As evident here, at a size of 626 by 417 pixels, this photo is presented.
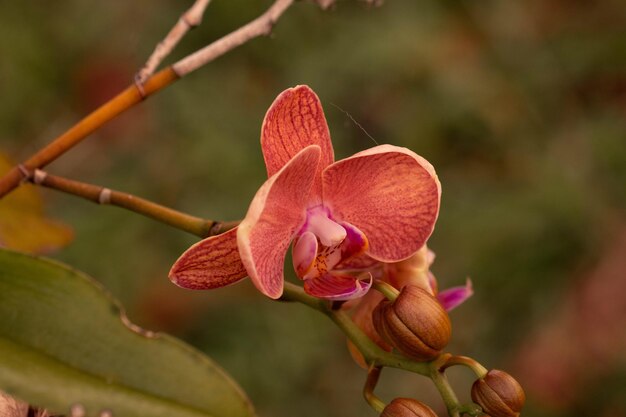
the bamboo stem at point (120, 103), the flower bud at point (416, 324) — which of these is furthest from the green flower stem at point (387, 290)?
the bamboo stem at point (120, 103)

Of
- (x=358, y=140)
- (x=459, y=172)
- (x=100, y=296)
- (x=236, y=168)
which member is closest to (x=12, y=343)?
(x=100, y=296)

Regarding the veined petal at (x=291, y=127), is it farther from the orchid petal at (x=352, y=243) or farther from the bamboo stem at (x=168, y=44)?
the bamboo stem at (x=168, y=44)

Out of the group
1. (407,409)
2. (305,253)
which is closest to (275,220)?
(305,253)

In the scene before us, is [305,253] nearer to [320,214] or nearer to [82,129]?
[320,214]

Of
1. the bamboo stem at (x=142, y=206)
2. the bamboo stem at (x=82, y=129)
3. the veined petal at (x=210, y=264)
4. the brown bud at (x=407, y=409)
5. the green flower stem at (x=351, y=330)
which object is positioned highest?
the bamboo stem at (x=82, y=129)

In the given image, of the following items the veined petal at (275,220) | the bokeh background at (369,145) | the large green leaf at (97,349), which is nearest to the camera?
the veined petal at (275,220)

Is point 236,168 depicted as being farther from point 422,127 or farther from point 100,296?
point 100,296

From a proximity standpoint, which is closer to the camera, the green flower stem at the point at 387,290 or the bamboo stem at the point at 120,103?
the green flower stem at the point at 387,290
